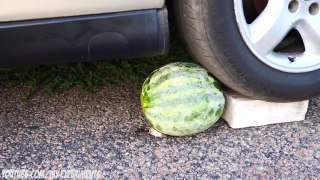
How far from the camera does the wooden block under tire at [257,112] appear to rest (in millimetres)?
2781

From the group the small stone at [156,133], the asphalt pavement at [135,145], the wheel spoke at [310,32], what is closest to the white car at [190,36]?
the wheel spoke at [310,32]

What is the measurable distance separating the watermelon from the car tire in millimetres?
95

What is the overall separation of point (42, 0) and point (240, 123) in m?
1.29

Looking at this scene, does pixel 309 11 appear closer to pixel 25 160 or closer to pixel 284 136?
pixel 284 136

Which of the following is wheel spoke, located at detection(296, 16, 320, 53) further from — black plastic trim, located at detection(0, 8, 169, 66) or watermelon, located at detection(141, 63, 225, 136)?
black plastic trim, located at detection(0, 8, 169, 66)

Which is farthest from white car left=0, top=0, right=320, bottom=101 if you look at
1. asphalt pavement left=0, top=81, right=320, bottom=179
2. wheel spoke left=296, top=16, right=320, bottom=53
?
asphalt pavement left=0, top=81, right=320, bottom=179

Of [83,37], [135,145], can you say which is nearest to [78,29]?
[83,37]

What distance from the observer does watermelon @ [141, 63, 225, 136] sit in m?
2.65

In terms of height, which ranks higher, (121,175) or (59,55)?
(59,55)

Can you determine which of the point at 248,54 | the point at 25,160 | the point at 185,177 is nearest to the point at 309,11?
the point at 248,54

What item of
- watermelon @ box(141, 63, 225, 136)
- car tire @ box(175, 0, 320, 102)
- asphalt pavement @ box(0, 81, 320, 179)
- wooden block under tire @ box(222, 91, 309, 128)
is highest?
car tire @ box(175, 0, 320, 102)

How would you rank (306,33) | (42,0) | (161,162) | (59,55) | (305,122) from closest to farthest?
(42,0) < (59,55) < (161,162) < (306,33) < (305,122)

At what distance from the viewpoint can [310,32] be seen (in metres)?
2.73

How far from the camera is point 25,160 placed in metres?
2.57
